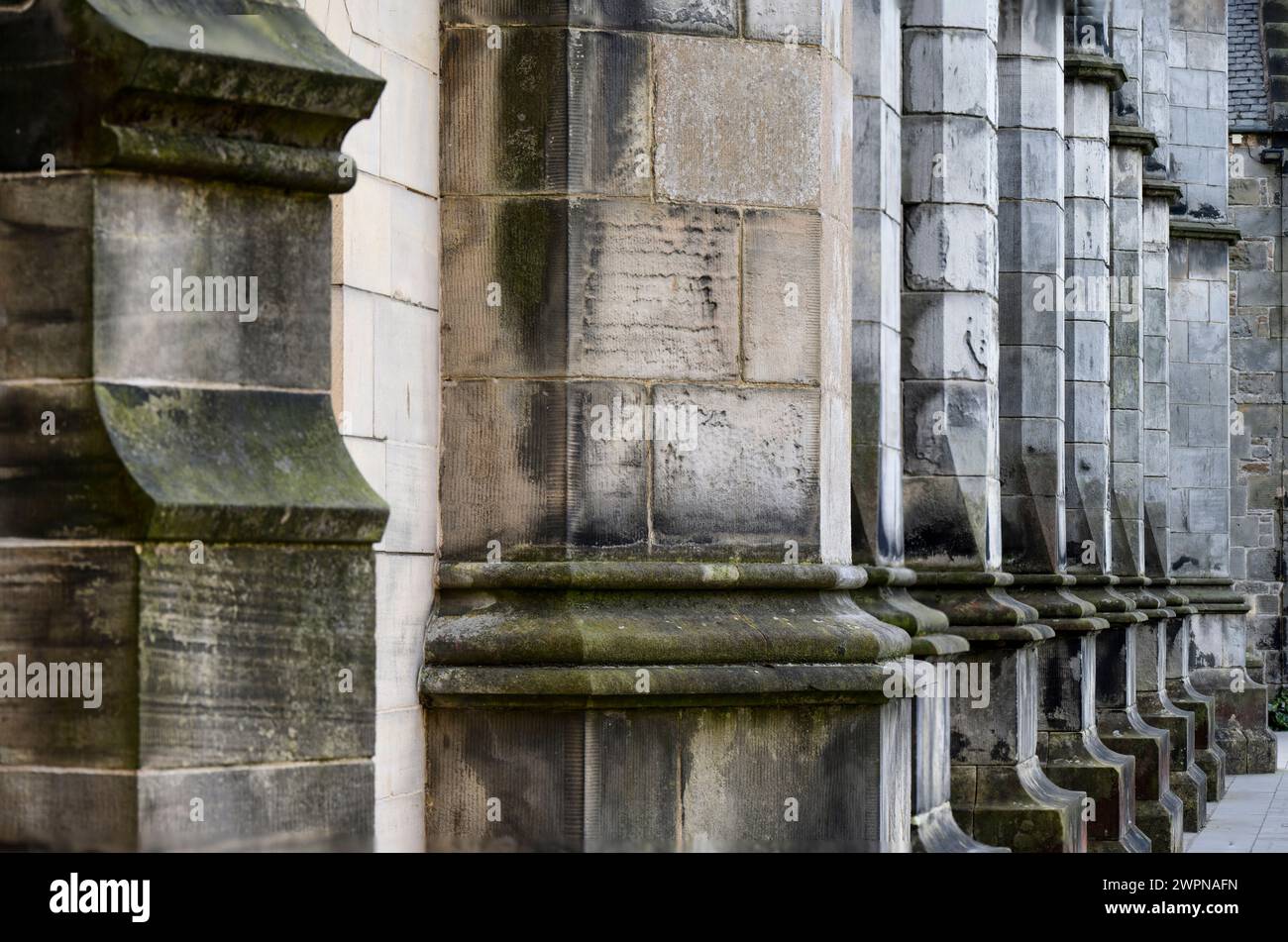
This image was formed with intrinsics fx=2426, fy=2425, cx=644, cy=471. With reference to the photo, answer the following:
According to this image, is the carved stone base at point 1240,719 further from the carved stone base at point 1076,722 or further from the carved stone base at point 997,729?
the carved stone base at point 997,729

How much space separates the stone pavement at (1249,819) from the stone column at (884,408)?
5564 millimetres

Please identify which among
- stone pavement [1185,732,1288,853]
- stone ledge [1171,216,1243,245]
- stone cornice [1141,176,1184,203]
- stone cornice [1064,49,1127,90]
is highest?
stone cornice [1064,49,1127,90]

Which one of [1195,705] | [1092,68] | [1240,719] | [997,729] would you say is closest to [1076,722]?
[997,729]

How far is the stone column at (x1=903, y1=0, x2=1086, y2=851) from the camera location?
11609 mm

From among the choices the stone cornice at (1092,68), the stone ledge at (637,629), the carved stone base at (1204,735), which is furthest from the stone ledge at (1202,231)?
the stone ledge at (637,629)

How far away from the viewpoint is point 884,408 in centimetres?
1017

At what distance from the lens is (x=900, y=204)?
1140 cm

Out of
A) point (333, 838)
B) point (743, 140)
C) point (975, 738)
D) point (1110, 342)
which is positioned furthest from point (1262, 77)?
→ point (333, 838)

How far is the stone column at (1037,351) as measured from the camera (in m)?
14.0

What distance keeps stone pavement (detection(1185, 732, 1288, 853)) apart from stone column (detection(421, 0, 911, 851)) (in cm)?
942

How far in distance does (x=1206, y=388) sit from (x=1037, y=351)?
30.8ft

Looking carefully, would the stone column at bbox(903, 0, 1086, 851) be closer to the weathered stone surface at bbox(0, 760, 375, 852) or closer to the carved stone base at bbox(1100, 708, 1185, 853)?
the carved stone base at bbox(1100, 708, 1185, 853)

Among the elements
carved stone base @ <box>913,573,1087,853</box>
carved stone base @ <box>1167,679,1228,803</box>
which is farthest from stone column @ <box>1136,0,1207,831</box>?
carved stone base @ <box>913,573,1087,853</box>

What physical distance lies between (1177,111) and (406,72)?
18.4 meters
